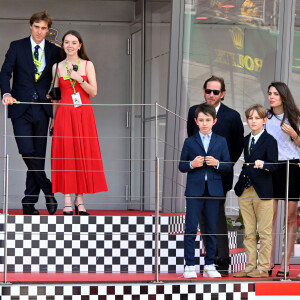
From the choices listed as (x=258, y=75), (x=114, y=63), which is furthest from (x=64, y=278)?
(x=114, y=63)

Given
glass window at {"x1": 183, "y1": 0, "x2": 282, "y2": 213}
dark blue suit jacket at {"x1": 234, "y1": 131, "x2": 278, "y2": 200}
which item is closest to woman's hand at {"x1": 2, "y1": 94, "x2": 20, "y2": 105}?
glass window at {"x1": 183, "y1": 0, "x2": 282, "y2": 213}

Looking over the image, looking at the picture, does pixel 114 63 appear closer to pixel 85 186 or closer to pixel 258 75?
pixel 258 75

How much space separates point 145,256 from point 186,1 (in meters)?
1.84

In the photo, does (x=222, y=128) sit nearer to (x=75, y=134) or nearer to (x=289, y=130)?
(x=289, y=130)

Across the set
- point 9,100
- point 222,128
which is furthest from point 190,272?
point 9,100

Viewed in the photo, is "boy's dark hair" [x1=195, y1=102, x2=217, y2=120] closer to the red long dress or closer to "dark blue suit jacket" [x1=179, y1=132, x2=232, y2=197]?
"dark blue suit jacket" [x1=179, y1=132, x2=232, y2=197]

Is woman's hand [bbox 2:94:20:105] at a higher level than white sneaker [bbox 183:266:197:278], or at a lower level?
higher

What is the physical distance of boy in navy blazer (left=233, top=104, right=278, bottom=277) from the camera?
14.4 ft

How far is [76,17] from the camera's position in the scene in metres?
6.86

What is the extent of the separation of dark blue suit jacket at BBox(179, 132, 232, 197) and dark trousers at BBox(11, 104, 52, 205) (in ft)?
3.40

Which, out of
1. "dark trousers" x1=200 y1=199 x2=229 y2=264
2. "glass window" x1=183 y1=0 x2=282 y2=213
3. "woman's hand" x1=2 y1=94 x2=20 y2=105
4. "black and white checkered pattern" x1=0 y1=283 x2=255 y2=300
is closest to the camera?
"black and white checkered pattern" x1=0 y1=283 x2=255 y2=300

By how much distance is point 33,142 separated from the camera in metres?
4.96

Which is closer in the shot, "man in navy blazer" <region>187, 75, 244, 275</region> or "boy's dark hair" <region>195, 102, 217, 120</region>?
"boy's dark hair" <region>195, 102, 217, 120</region>

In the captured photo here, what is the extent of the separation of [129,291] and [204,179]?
739mm
